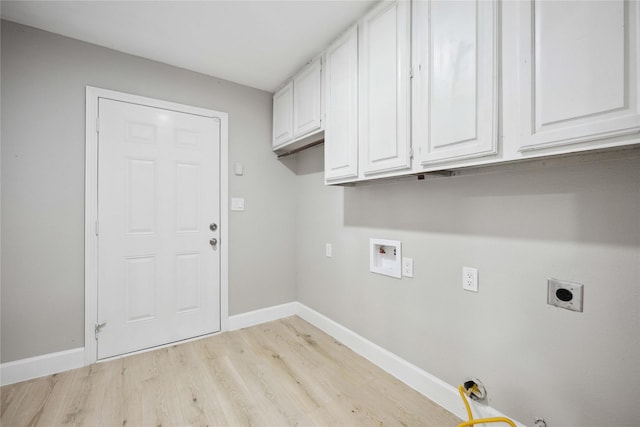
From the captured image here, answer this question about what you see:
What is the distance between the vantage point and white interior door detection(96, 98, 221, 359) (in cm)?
222

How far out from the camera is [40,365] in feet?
6.46

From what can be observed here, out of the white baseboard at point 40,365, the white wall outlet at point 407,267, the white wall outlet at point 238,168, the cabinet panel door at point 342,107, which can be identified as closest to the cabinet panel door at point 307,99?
the cabinet panel door at point 342,107

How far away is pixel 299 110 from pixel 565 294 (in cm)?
224

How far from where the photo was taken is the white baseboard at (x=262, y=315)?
278 cm

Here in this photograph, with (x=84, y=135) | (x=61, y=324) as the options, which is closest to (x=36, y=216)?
(x=84, y=135)

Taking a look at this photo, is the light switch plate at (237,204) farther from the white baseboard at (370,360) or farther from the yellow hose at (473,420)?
the yellow hose at (473,420)

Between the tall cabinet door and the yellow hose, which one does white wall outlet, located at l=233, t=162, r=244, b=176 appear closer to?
the tall cabinet door

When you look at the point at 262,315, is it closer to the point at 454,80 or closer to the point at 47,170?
the point at 47,170

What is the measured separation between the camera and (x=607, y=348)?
109cm

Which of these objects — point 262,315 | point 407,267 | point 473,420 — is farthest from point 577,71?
point 262,315

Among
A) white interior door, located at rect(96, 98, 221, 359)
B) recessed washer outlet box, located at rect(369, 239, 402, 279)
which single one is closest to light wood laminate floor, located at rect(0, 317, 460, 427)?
white interior door, located at rect(96, 98, 221, 359)

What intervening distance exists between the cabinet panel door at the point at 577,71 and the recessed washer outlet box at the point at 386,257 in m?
1.04

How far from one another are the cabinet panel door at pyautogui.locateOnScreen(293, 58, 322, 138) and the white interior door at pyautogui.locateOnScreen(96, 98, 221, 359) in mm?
821

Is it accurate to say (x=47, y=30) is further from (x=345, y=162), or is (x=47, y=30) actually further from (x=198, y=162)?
(x=345, y=162)
